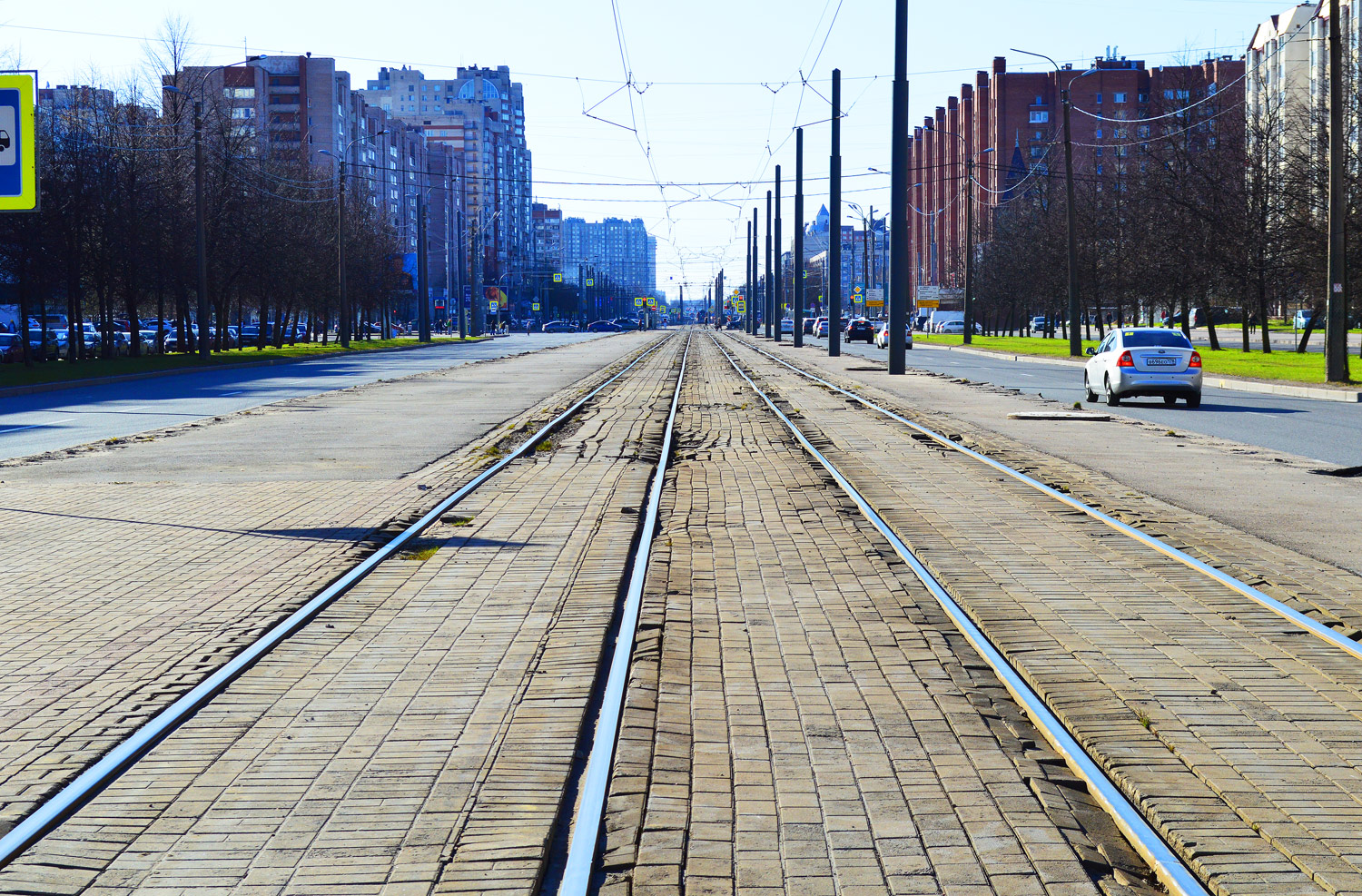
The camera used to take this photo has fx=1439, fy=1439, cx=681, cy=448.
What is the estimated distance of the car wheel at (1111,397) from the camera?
25919 millimetres

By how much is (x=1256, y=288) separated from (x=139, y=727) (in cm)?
5078

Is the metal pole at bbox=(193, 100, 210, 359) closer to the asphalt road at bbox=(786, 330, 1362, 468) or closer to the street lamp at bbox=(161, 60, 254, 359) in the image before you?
the street lamp at bbox=(161, 60, 254, 359)

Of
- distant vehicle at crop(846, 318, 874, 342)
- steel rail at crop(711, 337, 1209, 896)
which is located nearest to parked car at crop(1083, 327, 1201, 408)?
steel rail at crop(711, 337, 1209, 896)

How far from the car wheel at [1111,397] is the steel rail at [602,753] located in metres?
18.3

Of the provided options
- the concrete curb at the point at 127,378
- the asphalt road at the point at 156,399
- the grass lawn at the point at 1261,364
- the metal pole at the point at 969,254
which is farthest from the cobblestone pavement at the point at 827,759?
the metal pole at the point at 969,254

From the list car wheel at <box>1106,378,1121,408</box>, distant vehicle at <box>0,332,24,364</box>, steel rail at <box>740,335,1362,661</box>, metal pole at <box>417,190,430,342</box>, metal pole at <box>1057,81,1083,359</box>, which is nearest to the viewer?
steel rail at <box>740,335,1362,661</box>

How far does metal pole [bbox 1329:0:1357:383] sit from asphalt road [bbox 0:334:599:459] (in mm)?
22610

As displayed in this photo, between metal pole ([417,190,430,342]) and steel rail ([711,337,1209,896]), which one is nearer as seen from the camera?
steel rail ([711,337,1209,896])

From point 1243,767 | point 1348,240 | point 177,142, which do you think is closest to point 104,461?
point 1243,767

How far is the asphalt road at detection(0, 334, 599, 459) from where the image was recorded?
21359mm

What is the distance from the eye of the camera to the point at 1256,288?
50562mm

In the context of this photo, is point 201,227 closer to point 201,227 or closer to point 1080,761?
point 201,227

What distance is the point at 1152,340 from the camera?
2584 cm

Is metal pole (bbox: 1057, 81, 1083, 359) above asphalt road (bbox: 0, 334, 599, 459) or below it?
above
